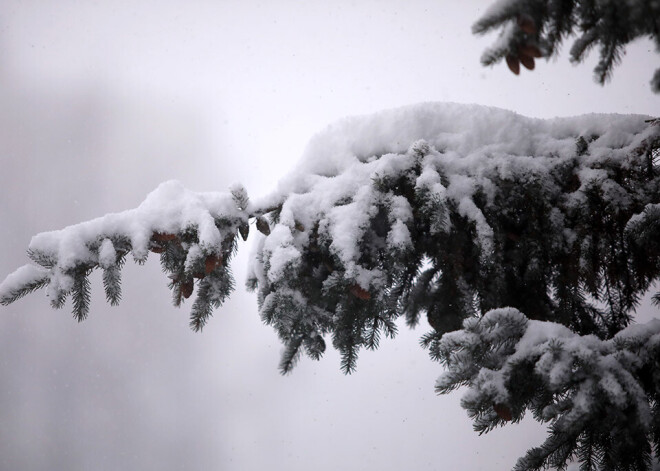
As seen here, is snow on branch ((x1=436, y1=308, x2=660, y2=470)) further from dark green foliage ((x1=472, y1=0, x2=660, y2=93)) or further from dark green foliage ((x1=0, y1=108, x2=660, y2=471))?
dark green foliage ((x1=472, y1=0, x2=660, y2=93))

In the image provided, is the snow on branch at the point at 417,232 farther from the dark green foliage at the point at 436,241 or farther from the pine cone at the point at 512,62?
the pine cone at the point at 512,62

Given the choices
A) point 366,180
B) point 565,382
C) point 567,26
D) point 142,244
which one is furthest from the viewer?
point 366,180

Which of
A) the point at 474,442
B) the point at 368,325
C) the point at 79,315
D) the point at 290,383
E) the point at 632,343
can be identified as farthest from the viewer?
the point at 290,383

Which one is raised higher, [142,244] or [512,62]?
[512,62]

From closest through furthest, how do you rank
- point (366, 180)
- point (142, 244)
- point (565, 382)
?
point (565, 382) < point (142, 244) < point (366, 180)

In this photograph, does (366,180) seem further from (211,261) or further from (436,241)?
(211,261)

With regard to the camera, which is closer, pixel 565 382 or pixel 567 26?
pixel 565 382

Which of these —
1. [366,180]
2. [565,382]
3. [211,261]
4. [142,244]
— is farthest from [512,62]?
[142,244]

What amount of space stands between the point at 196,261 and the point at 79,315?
59 cm

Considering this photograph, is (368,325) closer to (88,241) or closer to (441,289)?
Answer: (441,289)

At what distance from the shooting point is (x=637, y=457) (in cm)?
145

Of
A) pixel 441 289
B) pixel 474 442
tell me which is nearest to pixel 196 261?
pixel 441 289

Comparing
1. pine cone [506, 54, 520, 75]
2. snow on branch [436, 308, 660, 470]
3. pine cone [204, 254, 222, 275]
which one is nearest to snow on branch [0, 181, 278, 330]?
pine cone [204, 254, 222, 275]

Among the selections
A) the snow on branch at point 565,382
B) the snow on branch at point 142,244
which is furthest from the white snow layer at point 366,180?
the snow on branch at point 565,382
